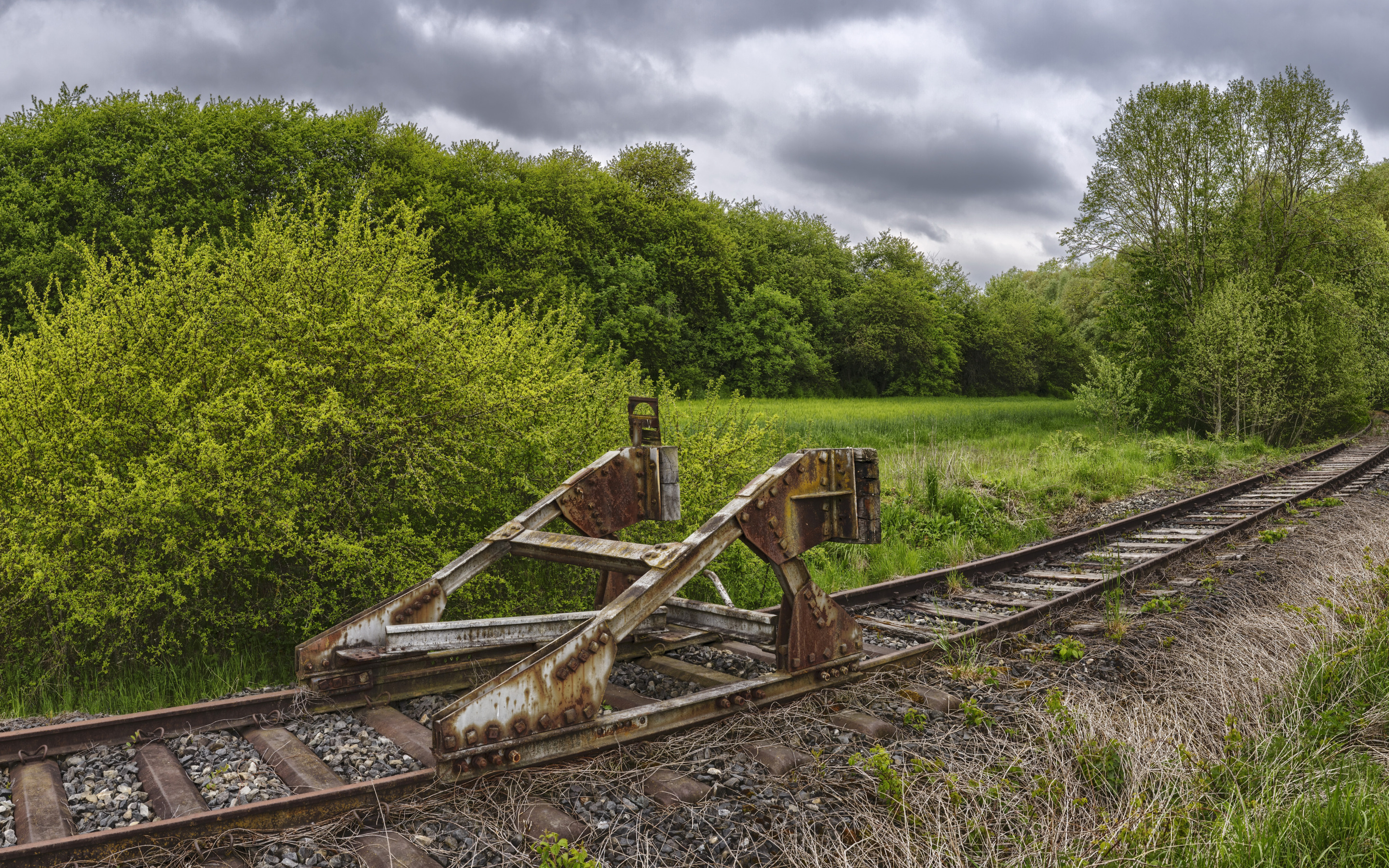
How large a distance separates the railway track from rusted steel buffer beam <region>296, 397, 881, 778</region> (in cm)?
1

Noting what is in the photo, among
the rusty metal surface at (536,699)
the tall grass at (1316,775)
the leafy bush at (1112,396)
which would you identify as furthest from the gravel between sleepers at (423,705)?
the leafy bush at (1112,396)

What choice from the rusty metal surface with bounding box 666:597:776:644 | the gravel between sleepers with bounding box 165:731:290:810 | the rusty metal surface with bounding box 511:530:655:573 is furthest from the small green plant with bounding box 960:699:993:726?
the gravel between sleepers with bounding box 165:731:290:810

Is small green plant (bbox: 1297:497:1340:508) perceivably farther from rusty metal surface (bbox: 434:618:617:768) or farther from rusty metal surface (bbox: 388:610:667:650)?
rusty metal surface (bbox: 434:618:617:768)

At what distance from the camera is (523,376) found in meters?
6.45

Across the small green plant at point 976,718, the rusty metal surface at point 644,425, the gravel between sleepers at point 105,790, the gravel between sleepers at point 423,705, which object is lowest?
the small green plant at point 976,718

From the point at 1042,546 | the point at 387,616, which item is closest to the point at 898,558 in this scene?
the point at 1042,546

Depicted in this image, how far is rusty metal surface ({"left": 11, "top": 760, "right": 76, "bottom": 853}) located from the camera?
2.93 meters

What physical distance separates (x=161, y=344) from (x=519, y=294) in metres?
25.5

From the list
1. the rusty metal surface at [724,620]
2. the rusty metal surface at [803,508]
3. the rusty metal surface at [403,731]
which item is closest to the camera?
the rusty metal surface at [403,731]

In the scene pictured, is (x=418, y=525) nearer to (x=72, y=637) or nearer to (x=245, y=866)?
(x=72, y=637)

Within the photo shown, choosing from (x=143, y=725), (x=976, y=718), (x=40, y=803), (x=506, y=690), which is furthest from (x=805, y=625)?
(x=40, y=803)

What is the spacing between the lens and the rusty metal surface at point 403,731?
373cm

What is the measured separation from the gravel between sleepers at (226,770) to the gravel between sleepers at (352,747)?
0.23m

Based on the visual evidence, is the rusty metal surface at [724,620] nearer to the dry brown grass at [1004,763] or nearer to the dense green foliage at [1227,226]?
the dry brown grass at [1004,763]
